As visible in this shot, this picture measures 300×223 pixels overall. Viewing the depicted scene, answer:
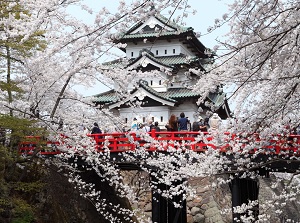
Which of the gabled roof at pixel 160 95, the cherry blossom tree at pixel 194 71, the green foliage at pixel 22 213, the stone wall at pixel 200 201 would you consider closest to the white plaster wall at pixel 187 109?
the gabled roof at pixel 160 95

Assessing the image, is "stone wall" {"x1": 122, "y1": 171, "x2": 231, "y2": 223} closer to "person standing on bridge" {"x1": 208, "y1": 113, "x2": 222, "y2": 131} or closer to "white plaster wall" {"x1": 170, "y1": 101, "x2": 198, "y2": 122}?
"white plaster wall" {"x1": 170, "y1": 101, "x2": 198, "y2": 122}

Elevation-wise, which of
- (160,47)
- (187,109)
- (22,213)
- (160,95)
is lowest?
(22,213)

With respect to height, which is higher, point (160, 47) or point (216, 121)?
point (160, 47)

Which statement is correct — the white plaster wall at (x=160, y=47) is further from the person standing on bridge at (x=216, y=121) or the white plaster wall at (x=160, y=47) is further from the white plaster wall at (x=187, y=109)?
the person standing on bridge at (x=216, y=121)

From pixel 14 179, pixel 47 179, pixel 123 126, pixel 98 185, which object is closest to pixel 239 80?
pixel 123 126

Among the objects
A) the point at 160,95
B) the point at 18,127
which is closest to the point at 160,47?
the point at 160,95

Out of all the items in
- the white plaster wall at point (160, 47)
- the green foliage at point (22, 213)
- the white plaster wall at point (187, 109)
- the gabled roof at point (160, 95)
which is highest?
the white plaster wall at point (160, 47)

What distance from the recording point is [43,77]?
9.77 metres

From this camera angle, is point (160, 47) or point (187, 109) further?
point (160, 47)

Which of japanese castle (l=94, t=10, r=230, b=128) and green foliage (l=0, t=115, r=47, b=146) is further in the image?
japanese castle (l=94, t=10, r=230, b=128)

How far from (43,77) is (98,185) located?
4.93 metres

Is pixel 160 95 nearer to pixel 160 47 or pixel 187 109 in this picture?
pixel 187 109

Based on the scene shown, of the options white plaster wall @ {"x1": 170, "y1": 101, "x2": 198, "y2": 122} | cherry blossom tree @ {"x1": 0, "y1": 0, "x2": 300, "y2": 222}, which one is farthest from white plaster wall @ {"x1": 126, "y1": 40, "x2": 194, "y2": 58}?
cherry blossom tree @ {"x1": 0, "y1": 0, "x2": 300, "y2": 222}

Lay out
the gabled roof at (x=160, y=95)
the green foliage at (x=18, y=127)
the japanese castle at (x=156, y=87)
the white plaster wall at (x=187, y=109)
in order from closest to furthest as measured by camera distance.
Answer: the green foliage at (x=18, y=127)
the gabled roof at (x=160, y=95)
the japanese castle at (x=156, y=87)
the white plaster wall at (x=187, y=109)
